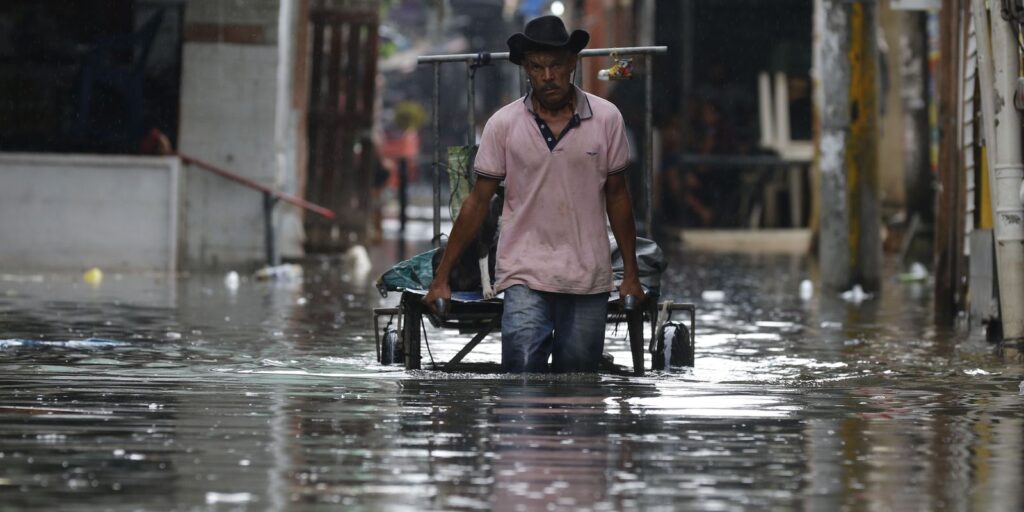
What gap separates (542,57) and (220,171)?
15.2m

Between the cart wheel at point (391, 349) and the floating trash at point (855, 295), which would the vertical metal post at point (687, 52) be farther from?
the cart wheel at point (391, 349)

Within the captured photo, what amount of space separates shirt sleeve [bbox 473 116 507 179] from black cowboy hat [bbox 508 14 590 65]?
0.33m

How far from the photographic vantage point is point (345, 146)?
36.2 meters

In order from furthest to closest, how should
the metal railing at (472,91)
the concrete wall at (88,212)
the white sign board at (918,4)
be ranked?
the concrete wall at (88,212), the white sign board at (918,4), the metal railing at (472,91)

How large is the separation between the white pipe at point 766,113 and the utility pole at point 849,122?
17763mm

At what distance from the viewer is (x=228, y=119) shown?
2544 centimetres

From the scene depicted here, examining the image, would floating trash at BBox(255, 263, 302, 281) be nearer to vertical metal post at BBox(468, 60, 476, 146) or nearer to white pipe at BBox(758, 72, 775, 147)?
vertical metal post at BBox(468, 60, 476, 146)

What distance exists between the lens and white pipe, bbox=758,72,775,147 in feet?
131

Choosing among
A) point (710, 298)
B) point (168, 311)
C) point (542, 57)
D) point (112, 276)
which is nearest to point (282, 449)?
point (542, 57)

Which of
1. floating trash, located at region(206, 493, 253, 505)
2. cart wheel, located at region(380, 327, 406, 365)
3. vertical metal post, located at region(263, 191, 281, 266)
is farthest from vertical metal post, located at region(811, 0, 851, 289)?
floating trash, located at region(206, 493, 253, 505)

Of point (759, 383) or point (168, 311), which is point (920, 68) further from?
point (759, 383)

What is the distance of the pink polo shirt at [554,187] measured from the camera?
10273 millimetres

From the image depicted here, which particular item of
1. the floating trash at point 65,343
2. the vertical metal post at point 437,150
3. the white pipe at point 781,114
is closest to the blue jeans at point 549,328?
the vertical metal post at point 437,150

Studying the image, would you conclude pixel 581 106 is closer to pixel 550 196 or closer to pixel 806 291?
pixel 550 196
